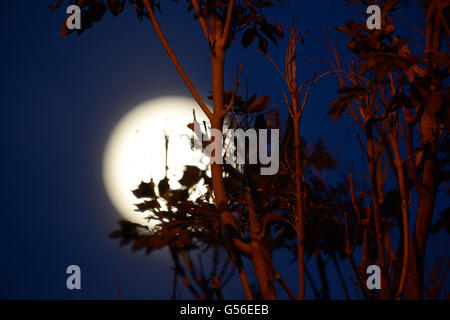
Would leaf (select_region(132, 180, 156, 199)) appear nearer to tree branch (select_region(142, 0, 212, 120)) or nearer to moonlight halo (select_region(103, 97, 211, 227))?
moonlight halo (select_region(103, 97, 211, 227))

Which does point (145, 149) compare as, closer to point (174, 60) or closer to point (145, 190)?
point (145, 190)

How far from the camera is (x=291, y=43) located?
2104 millimetres

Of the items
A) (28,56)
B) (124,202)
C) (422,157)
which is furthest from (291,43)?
(28,56)

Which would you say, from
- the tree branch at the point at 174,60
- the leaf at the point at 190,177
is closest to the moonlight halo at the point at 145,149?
the leaf at the point at 190,177

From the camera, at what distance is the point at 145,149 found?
10.6 feet

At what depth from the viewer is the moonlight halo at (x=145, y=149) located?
122 inches

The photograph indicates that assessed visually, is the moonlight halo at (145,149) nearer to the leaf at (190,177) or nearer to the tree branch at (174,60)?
the leaf at (190,177)

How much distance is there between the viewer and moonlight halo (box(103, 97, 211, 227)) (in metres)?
3.10

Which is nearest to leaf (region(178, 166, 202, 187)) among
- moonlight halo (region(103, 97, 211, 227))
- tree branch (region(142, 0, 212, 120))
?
moonlight halo (region(103, 97, 211, 227))

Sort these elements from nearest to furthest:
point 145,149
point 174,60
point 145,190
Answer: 1. point 174,60
2. point 145,190
3. point 145,149

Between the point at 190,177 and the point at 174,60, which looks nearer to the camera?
the point at 174,60

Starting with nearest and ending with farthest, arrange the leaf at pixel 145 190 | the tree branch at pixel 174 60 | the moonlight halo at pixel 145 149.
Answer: the tree branch at pixel 174 60 → the leaf at pixel 145 190 → the moonlight halo at pixel 145 149

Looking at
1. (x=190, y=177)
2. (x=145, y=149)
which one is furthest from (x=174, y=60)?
(x=145, y=149)

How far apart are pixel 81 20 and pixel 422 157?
1.99 meters
